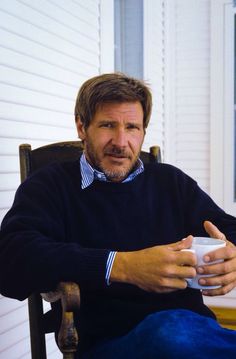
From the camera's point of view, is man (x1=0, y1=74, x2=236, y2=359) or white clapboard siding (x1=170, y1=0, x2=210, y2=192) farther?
white clapboard siding (x1=170, y1=0, x2=210, y2=192)

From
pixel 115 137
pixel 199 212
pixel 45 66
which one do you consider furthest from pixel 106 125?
pixel 45 66

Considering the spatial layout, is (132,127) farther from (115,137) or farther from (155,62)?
(155,62)

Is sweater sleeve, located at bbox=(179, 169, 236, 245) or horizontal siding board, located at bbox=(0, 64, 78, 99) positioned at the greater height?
horizontal siding board, located at bbox=(0, 64, 78, 99)

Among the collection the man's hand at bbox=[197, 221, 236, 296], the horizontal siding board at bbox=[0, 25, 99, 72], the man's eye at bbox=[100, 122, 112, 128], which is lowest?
the man's hand at bbox=[197, 221, 236, 296]

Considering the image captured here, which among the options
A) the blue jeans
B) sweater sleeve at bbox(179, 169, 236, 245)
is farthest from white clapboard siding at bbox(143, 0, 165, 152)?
the blue jeans

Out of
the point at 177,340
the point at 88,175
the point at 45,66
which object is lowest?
the point at 177,340

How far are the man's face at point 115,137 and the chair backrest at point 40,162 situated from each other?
0.17 metres

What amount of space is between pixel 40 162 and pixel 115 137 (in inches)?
10.8

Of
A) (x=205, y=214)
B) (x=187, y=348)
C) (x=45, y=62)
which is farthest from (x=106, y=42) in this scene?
(x=187, y=348)

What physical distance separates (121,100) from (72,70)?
0.81 m

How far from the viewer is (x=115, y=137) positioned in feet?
4.54

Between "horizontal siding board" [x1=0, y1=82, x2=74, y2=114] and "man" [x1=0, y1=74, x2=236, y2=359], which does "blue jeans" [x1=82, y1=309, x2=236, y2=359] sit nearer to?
"man" [x1=0, y1=74, x2=236, y2=359]

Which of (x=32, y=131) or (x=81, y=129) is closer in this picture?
(x=81, y=129)

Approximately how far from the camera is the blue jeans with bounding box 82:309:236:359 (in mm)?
Result: 887
